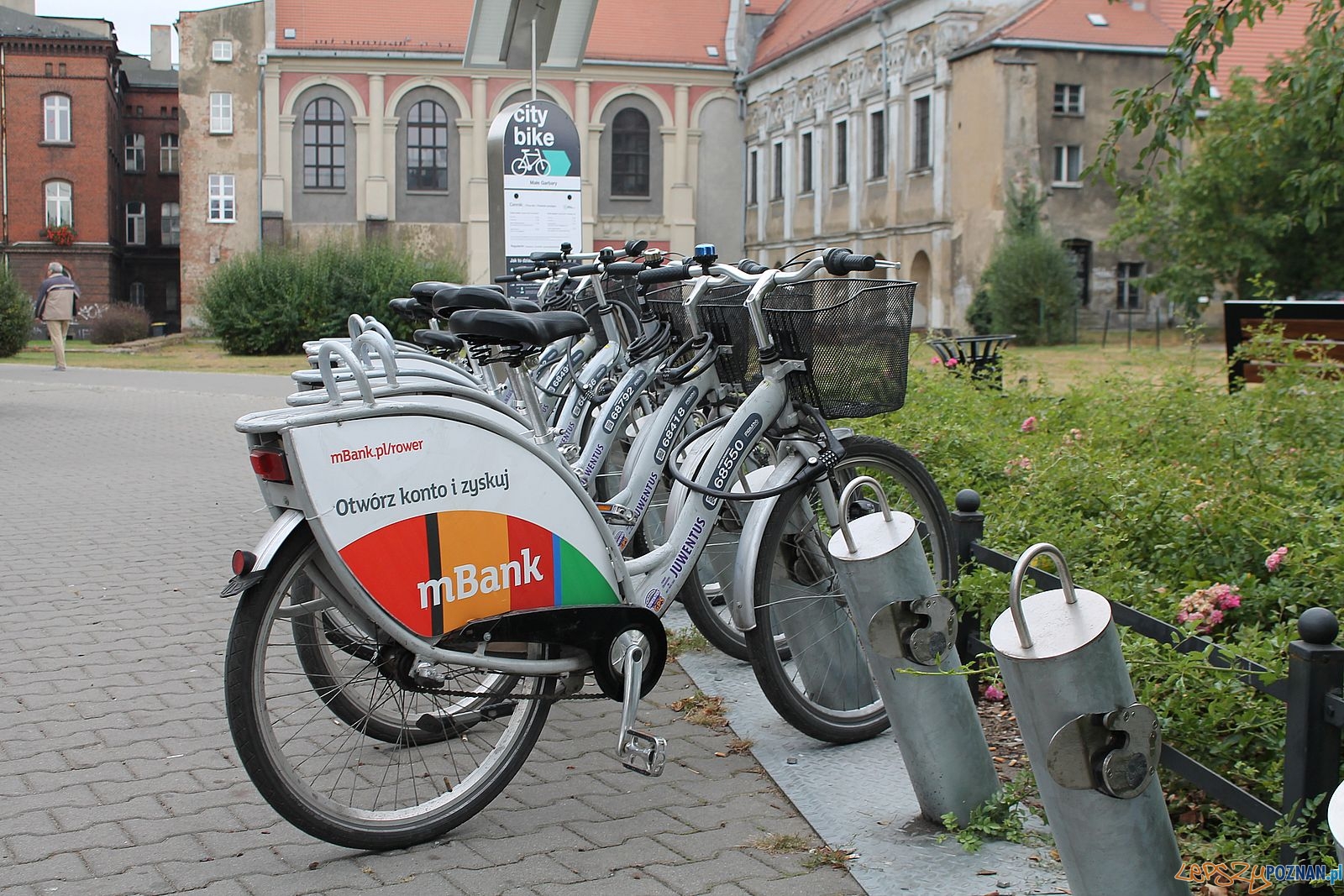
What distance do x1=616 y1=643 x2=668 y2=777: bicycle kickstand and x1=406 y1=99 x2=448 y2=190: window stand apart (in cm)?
5279

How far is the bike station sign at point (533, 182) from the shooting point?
1084 cm

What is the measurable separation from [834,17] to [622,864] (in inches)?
1924

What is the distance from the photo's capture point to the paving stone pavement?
3551mm

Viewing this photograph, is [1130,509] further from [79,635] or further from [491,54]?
[491,54]

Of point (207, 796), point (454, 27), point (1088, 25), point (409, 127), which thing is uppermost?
point (454, 27)

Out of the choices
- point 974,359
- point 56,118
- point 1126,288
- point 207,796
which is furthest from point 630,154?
point 207,796

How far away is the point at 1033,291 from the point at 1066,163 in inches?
191

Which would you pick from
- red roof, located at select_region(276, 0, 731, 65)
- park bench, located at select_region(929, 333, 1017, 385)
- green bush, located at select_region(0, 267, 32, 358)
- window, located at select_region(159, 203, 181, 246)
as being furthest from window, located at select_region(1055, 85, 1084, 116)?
window, located at select_region(159, 203, 181, 246)

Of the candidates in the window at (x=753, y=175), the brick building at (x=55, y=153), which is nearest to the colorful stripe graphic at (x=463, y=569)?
the window at (x=753, y=175)

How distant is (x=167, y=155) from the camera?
69.9 metres

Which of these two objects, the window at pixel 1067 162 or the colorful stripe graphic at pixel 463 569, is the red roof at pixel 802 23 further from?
the colorful stripe graphic at pixel 463 569

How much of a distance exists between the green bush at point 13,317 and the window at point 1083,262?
25.9 metres

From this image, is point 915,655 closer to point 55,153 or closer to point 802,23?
point 802,23

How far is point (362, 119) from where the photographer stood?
177 ft
